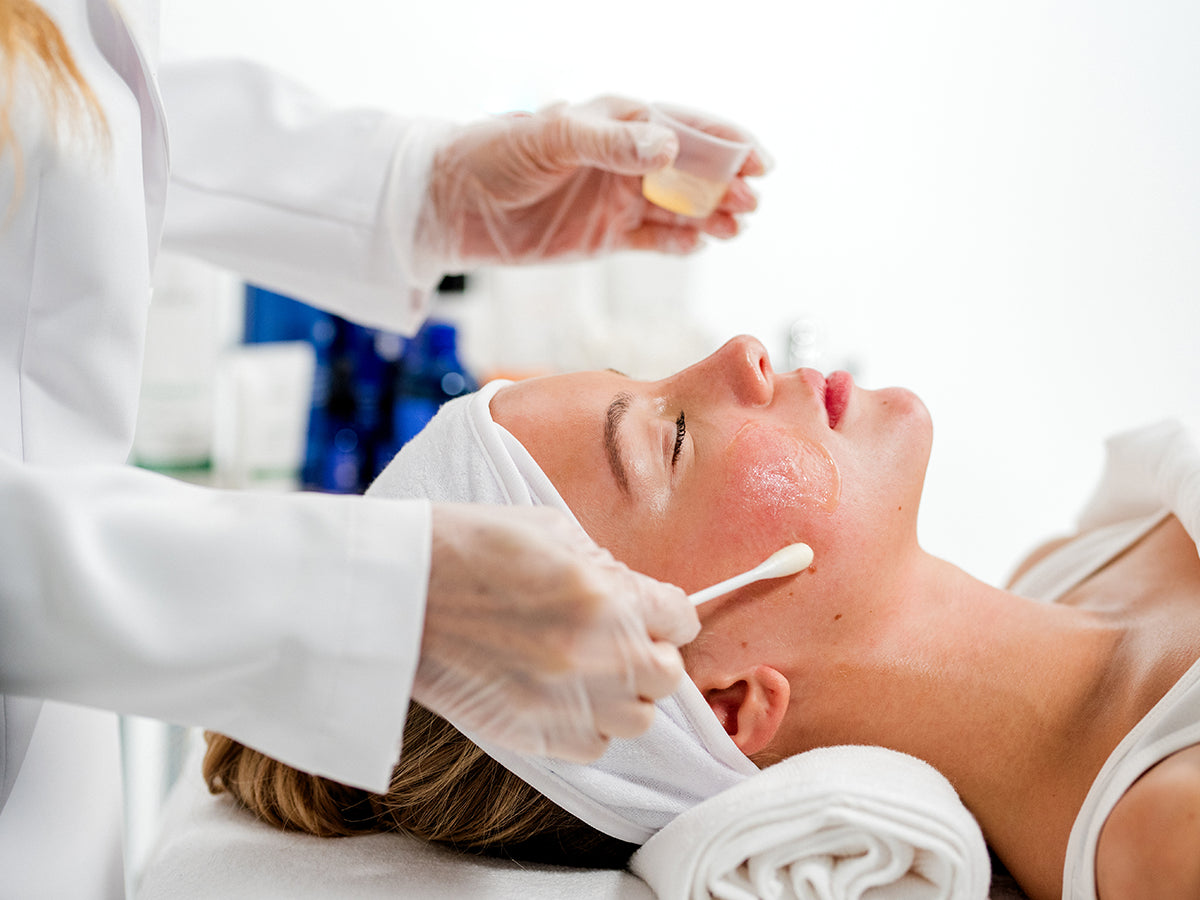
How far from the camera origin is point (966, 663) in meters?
1.11

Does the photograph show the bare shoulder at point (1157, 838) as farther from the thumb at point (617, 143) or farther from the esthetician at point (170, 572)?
the thumb at point (617, 143)

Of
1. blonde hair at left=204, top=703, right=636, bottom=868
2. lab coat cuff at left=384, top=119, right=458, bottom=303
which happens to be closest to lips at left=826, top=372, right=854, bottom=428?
blonde hair at left=204, top=703, right=636, bottom=868

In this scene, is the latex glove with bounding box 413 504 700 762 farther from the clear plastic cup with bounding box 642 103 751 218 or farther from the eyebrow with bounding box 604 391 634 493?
the clear plastic cup with bounding box 642 103 751 218

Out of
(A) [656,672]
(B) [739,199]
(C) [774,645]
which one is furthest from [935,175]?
(A) [656,672]

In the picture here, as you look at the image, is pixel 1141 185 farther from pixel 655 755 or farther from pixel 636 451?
pixel 655 755

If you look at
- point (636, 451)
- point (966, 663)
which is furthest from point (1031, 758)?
point (636, 451)

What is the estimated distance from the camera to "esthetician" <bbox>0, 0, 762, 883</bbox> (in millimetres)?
705

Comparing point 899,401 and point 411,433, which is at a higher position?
point 899,401

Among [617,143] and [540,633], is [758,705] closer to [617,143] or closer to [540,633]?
[540,633]

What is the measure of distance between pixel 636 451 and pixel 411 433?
1198mm

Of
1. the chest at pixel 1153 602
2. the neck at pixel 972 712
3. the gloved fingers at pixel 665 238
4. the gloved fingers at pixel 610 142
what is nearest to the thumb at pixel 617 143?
the gloved fingers at pixel 610 142

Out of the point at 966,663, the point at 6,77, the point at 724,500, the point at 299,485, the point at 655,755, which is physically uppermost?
the point at 6,77

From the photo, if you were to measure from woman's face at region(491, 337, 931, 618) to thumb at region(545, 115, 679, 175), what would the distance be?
12.1 inches

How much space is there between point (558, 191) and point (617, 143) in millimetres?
270
